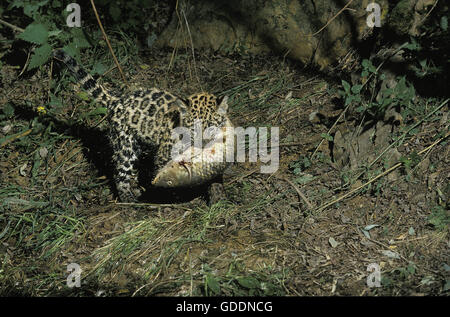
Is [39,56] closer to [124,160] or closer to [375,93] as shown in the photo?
[124,160]

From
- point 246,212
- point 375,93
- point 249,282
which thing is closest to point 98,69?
point 246,212

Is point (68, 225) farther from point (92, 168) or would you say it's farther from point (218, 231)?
point (218, 231)

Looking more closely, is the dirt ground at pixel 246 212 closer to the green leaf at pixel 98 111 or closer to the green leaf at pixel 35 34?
the green leaf at pixel 98 111

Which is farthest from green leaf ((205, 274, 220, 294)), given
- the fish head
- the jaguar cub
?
the jaguar cub

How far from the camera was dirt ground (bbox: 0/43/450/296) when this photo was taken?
4.37 metres

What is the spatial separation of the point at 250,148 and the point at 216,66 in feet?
5.95

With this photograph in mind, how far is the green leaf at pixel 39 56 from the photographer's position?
16.9 feet

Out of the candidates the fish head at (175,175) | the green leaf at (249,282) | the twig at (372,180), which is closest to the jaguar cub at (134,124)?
the fish head at (175,175)

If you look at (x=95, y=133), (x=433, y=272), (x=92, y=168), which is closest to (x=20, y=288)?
(x=92, y=168)

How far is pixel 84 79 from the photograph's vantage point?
18.9 ft

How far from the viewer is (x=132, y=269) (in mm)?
4629

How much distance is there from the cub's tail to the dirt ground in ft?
1.49

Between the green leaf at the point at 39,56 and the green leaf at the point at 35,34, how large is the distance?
0.30 ft

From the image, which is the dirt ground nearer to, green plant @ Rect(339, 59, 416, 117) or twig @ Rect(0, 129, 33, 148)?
twig @ Rect(0, 129, 33, 148)
